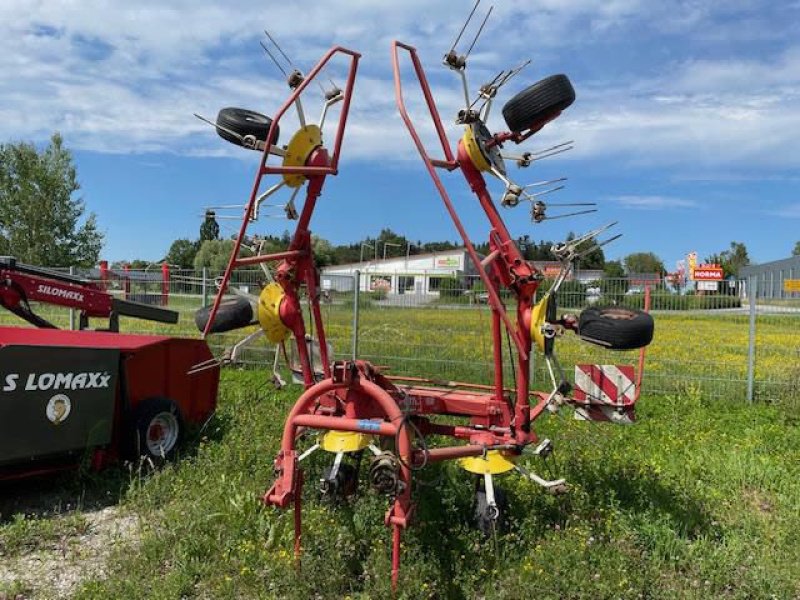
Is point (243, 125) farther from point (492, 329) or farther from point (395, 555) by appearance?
point (395, 555)

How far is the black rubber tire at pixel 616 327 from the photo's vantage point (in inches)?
163

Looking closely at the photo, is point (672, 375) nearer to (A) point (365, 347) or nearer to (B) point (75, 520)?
(A) point (365, 347)

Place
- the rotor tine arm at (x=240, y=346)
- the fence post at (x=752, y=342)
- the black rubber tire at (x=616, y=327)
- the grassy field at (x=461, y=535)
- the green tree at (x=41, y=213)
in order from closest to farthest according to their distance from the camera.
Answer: the grassy field at (x=461, y=535) < the black rubber tire at (x=616, y=327) < the rotor tine arm at (x=240, y=346) < the fence post at (x=752, y=342) < the green tree at (x=41, y=213)

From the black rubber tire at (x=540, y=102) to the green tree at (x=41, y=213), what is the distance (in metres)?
Answer: 38.6

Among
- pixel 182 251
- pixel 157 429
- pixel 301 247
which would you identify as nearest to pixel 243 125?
pixel 301 247

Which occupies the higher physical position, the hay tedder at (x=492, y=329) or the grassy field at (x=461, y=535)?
the hay tedder at (x=492, y=329)

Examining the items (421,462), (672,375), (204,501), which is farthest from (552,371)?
(672,375)

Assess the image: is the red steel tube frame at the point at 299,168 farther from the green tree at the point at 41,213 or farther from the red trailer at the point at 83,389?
the green tree at the point at 41,213

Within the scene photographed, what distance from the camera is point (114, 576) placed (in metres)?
4.23

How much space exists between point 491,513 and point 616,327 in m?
1.35

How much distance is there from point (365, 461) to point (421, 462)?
1.92 metres

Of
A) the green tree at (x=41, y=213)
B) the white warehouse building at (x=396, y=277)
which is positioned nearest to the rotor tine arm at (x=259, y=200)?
the white warehouse building at (x=396, y=277)

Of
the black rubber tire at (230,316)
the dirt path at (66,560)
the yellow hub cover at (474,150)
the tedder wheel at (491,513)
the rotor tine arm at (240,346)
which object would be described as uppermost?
the yellow hub cover at (474,150)

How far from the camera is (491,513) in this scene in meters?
4.43
